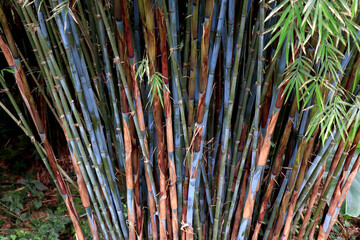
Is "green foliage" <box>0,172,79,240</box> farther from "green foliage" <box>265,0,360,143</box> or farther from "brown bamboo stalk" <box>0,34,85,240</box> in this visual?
"green foliage" <box>265,0,360,143</box>

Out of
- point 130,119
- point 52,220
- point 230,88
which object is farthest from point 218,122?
point 52,220

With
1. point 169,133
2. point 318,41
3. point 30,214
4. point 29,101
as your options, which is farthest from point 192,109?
point 30,214

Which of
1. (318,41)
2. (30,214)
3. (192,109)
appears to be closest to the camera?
(318,41)

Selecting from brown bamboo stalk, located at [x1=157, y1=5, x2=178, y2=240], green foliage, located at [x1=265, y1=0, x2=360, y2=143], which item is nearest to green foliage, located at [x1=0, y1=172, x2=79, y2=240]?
brown bamboo stalk, located at [x1=157, y1=5, x2=178, y2=240]

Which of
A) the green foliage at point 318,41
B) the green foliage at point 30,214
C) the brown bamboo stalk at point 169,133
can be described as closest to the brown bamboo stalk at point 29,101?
the brown bamboo stalk at point 169,133

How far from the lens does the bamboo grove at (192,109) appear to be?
827 mm

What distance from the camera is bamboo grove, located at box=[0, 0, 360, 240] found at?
83cm

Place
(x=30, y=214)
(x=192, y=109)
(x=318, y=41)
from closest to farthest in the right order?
(x=318, y=41)
(x=192, y=109)
(x=30, y=214)

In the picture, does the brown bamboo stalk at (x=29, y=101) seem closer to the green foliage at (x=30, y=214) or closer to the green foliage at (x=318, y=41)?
the green foliage at (x=318, y=41)

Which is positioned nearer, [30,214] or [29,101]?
[29,101]

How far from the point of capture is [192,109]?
2.99ft

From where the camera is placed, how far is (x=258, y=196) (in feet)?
3.56

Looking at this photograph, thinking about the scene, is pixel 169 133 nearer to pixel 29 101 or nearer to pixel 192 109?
pixel 192 109

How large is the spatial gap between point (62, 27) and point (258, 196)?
2.56 ft
